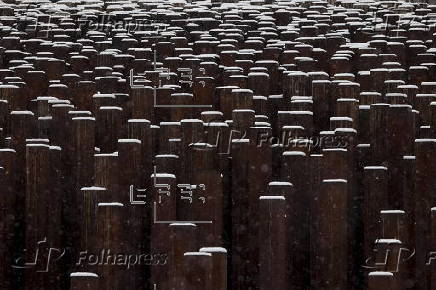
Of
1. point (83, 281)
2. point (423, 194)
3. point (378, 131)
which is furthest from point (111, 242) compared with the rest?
point (378, 131)

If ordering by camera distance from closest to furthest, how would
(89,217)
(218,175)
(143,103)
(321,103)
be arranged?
(89,217), (218,175), (143,103), (321,103)

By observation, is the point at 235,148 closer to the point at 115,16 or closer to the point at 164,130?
the point at 164,130

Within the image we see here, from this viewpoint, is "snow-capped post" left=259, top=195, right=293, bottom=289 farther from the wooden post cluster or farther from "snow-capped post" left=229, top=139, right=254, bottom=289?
"snow-capped post" left=229, top=139, right=254, bottom=289

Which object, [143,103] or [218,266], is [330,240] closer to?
[218,266]

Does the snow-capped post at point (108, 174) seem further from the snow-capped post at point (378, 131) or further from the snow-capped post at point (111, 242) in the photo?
the snow-capped post at point (378, 131)

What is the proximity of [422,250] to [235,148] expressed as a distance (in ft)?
3.42

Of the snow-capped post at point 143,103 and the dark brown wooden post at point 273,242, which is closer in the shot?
the dark brown wooden post at point 273,242

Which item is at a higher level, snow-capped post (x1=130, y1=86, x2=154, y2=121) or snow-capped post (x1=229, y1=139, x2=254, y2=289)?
snow-capped post (x1=130, y1=86, x2=154, y2=121)

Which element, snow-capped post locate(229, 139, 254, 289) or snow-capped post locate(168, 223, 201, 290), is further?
snow-capped post locate(229, 139, 254, 289)

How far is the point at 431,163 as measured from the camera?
18.2 feet

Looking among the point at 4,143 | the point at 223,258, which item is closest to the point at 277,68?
the point at 4,143

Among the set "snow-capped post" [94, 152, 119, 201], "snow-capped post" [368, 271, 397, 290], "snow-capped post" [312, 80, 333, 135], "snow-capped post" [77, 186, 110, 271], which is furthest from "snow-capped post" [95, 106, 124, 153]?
"snow-capped post" [368, 271, 397, 290]

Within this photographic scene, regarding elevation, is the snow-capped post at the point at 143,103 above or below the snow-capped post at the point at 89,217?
above

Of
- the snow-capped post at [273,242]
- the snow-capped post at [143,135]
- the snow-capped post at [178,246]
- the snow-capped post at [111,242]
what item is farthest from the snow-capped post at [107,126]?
the snow-capped post at [178,246]
